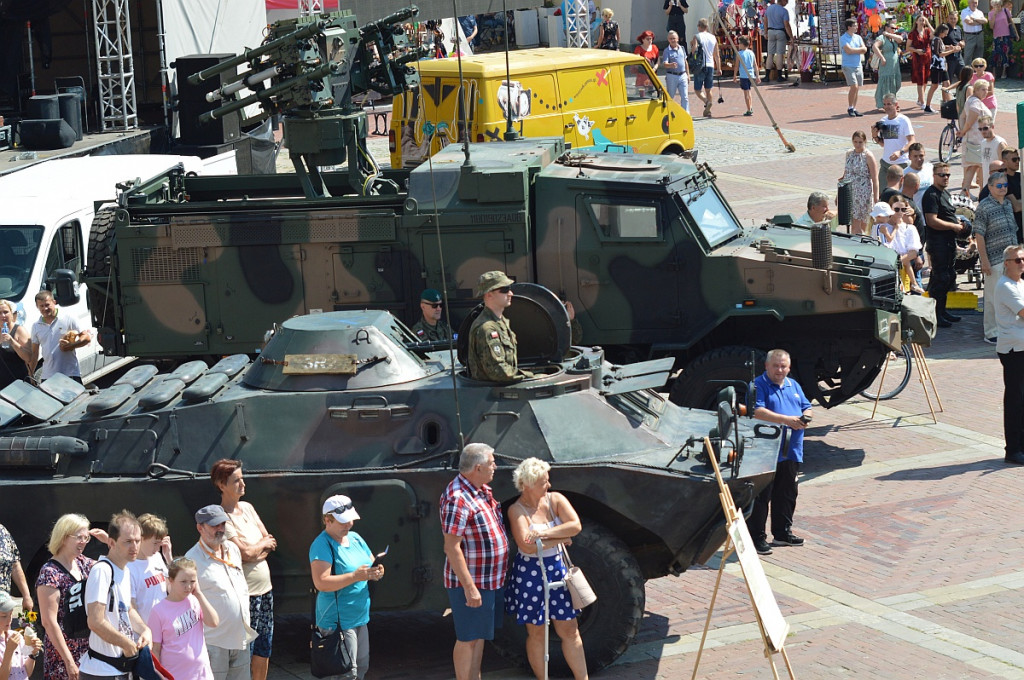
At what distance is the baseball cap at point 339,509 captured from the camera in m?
8.36

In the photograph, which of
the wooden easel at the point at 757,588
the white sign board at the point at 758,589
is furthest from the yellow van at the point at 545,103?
the white sign board at the point at 758,589

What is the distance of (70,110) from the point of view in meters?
24.8

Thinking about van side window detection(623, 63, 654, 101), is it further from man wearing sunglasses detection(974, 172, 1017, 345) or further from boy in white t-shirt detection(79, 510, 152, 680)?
boy in white t-shirt detection(79, 510, 152, 680)

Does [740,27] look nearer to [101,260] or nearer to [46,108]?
[46,108]

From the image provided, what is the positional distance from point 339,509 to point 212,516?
2.22ft

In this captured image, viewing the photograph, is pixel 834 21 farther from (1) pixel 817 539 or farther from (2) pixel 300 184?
(1) pixel 817 539

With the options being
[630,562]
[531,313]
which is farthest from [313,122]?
[630,562]

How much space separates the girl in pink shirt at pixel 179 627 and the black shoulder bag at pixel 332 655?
702mm

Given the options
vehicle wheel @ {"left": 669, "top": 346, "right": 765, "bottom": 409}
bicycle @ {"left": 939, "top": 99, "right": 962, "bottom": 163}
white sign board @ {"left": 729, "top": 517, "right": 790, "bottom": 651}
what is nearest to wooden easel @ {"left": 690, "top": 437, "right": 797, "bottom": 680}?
white sign board @ {"left": 729, "top": 517, "right": 790, "bottom": 651}

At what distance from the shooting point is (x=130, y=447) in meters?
9.48

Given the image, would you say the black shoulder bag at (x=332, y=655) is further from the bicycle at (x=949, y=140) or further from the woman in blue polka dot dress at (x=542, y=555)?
the bicycle at (x=949, y=140)

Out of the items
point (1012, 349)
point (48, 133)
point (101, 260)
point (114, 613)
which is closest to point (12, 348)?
point (101, 260)

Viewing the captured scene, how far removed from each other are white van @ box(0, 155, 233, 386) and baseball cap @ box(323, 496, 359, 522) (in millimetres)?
6897

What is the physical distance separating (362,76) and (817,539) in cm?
801
